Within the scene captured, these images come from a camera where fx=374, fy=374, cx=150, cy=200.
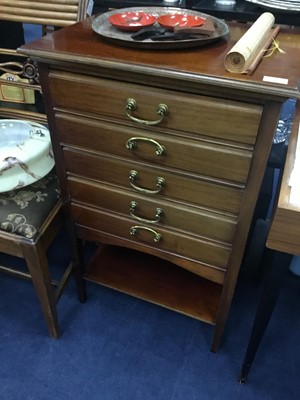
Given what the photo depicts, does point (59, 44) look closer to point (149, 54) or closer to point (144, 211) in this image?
point (149, 54)

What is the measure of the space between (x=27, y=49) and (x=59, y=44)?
0.06m

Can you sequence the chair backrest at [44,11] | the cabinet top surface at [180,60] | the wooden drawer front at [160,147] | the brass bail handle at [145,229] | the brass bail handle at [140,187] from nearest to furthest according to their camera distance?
Answer: 1. the cabinet top surface at [180,60]
2. the wooden drawer front at [160,147]
3. the brass bail handle at [140,187]
4. the brass bail handle at [145,229]
5. the chair backrest at [44,11]

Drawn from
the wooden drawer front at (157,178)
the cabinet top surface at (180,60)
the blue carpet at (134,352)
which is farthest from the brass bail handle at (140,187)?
the blue carpet at (134,352)

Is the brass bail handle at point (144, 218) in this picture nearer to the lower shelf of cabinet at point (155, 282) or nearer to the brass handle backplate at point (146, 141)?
the brass handle backplate at point (146, 141)

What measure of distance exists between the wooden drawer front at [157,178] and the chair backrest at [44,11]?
44 cm

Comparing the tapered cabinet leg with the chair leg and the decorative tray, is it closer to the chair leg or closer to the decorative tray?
the decorative tray

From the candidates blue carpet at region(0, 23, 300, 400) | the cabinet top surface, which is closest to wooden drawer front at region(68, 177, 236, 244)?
the cabinet top surface

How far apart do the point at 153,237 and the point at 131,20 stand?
50 centimetres

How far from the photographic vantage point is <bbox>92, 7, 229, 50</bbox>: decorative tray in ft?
2.32

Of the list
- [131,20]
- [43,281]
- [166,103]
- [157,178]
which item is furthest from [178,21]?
[43,281]

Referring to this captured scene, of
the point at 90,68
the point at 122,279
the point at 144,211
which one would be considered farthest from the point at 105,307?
the point at 90,68

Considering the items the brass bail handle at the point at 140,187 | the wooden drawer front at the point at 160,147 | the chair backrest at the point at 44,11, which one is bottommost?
the brass bail handle at the point at 140,187

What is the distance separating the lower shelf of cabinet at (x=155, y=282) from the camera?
1.13 m

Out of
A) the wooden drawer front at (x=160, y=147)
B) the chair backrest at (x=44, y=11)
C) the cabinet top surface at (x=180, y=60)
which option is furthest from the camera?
the chair backrest at (x=44, y=11)
